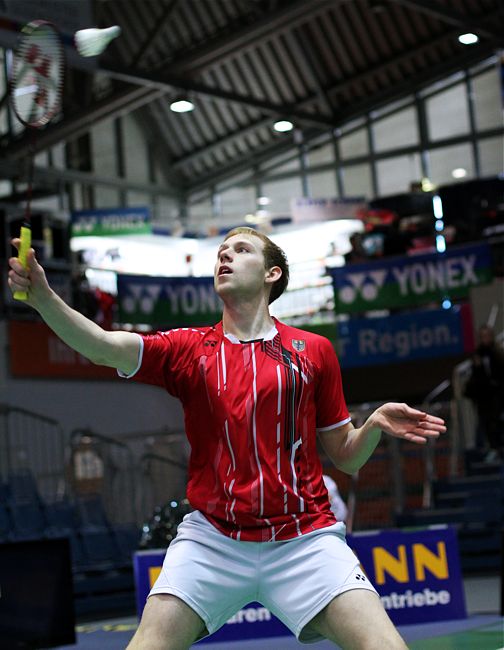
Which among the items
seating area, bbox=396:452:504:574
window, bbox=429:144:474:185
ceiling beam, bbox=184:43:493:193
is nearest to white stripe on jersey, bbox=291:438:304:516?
seating area, bbox=396:452:504:574

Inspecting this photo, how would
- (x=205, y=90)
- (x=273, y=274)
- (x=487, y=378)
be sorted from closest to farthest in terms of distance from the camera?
(x=273, y=274)
(x=487, y=378)
(x=205, y=90)

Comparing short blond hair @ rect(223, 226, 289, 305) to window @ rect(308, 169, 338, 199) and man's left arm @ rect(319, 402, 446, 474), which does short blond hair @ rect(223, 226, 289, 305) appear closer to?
man's left arm @ rect(319, 402, 446, 474)

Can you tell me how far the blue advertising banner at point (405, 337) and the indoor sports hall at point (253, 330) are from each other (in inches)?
1.5

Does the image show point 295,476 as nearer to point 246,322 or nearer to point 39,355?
point 246,322

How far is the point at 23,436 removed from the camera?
49.5 ft

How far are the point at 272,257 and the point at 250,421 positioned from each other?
27.5 inches

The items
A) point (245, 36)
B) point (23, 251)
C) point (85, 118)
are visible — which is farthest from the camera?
point (85, 118)

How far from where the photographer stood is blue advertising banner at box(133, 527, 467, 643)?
872 centimetres

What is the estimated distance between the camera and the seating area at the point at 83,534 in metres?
12.6

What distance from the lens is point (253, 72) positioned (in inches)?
1066

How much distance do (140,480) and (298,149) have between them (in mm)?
15766

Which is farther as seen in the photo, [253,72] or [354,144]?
[354,144]

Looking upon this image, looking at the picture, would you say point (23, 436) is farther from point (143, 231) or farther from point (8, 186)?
point (8, 186)

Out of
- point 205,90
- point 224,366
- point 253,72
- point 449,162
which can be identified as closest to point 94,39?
point 224,366
